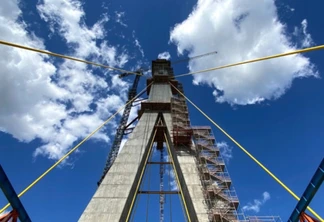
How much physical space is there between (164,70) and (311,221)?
77.2ft

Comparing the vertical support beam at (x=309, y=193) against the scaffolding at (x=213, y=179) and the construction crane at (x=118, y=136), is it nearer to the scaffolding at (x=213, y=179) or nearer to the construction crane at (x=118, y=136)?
the scaffolding at (x=213, y=179)

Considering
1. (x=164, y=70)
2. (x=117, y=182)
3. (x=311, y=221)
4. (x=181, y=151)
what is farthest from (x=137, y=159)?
(x=164, y=70)

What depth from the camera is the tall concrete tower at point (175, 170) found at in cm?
1289

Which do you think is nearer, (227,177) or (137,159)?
(227,177)

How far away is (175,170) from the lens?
17438mm

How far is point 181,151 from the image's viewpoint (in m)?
17.8

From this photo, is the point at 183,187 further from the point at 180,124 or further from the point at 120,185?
the point at 180,124

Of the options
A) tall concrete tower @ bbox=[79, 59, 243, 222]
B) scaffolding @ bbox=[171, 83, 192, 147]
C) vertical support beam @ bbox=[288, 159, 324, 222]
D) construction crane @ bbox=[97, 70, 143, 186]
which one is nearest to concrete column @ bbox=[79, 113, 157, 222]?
tall concrete tower @ bbox=[79, 59, 243, 222]

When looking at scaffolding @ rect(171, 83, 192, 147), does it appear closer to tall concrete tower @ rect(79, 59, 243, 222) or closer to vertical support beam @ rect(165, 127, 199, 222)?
tall concrete tower @ rect(79, 59, 243, 222)

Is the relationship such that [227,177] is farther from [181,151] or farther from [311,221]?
[311,221]

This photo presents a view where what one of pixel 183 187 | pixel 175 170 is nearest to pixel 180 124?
pixel 175 170

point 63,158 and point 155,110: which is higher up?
point 155,110

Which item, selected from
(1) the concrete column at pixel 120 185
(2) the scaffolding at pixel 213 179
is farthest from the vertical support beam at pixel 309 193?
(1) the concrete column at pixel 120 185

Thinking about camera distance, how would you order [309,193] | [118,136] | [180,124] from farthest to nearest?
[118,136]
[180,124]
[309,193]
